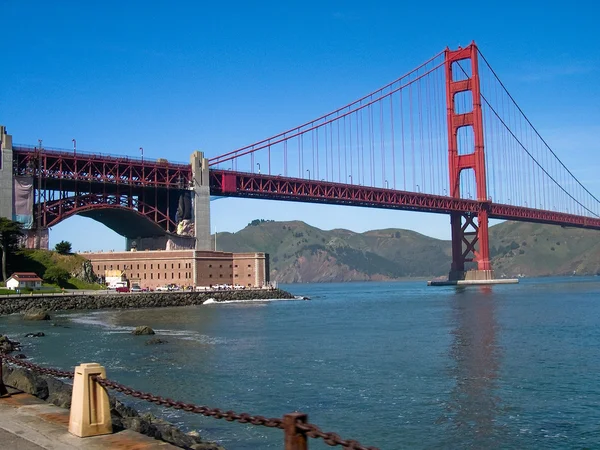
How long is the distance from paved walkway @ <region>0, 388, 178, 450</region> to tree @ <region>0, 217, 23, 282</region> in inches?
2369

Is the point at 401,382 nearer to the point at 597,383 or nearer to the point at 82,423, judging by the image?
the point at 597,383

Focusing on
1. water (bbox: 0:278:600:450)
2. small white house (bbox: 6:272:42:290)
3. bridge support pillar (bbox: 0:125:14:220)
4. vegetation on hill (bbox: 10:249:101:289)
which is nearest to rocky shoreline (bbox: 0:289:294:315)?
small white house (bbox: 6:272:42:290)

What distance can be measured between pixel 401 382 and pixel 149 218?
67.1 metres

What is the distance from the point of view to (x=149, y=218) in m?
84.9

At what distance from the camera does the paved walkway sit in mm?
8312

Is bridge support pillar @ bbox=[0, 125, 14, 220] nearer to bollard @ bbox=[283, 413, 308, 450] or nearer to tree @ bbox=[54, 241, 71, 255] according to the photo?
tree @ bbox=[54, 241, 71, 255]

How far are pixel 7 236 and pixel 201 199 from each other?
25.7 m

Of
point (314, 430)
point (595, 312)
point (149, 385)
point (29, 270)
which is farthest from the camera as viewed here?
point (29, 270)

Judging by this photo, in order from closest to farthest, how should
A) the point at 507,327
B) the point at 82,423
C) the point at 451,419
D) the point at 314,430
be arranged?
the point at 314,430, the point at 82,423, the point at 451,419, the point at 507,327

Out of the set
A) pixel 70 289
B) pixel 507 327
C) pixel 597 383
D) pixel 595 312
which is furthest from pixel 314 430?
pixel 70 289

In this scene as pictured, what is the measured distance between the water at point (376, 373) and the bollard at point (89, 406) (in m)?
6.03

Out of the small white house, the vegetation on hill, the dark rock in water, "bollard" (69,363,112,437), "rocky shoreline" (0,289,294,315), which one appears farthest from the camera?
the vegetation on hill

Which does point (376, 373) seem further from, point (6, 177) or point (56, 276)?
point (6, 177)

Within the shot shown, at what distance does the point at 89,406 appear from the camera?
880 cm
